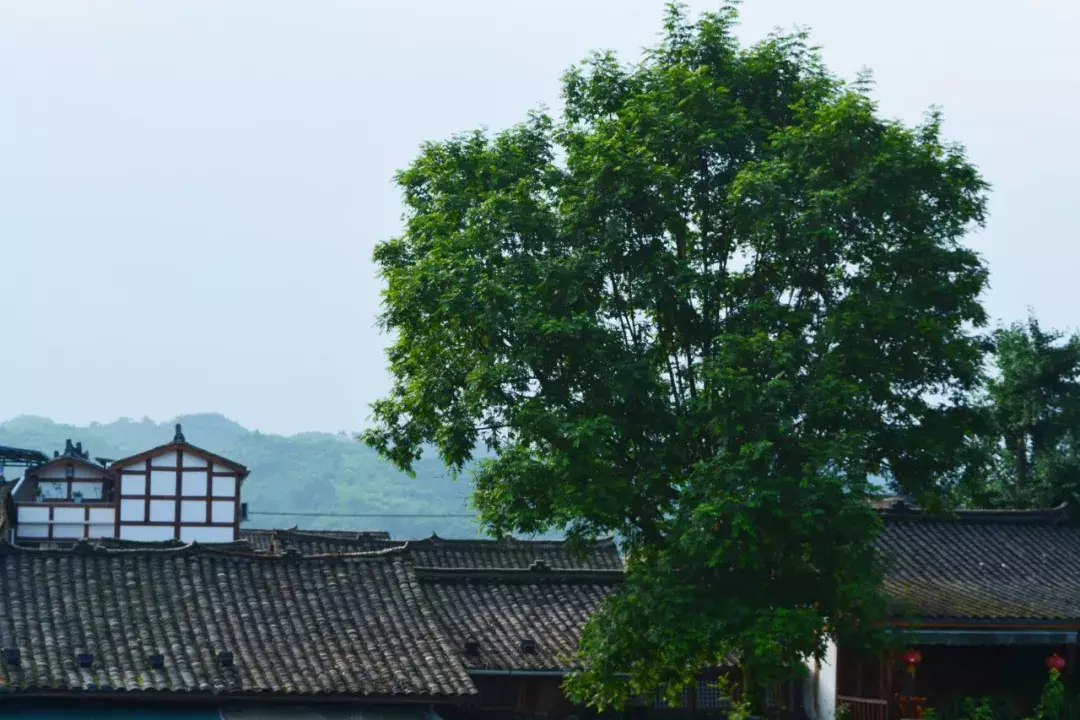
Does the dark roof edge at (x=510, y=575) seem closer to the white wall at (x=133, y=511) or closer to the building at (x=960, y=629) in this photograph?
the building at (x=960, y=629)

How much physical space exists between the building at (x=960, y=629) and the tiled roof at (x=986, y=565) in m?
0.03

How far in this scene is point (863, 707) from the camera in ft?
89.9

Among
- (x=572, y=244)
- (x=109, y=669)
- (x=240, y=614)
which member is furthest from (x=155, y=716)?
(x=572, y=244)

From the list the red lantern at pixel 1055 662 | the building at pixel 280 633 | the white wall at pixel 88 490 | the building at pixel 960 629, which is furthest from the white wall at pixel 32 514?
the red lantern at pixel 1055 662

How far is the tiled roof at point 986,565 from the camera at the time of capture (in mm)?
27375

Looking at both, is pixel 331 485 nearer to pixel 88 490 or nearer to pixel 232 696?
pixel 88 490

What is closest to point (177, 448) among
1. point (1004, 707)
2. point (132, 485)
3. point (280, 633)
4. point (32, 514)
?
point (132, 485)

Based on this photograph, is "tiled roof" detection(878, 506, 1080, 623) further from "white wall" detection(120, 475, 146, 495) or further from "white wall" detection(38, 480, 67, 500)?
"white wall" detection(38, 480, 67, 500)

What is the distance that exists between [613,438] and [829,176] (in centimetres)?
540

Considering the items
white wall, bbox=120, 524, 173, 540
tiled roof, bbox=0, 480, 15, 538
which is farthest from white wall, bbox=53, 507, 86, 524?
white wall, bbox=120, 524, 173, 540

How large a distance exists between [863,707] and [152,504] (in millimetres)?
25858

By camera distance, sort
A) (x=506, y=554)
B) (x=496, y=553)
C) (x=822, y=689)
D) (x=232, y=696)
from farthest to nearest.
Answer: (x=496, y=553) → (x=506, y=554) → (x=822, y=689) → (x=232, y=696)

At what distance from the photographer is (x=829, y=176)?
23500mm

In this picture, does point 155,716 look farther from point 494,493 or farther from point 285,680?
point 494,493
